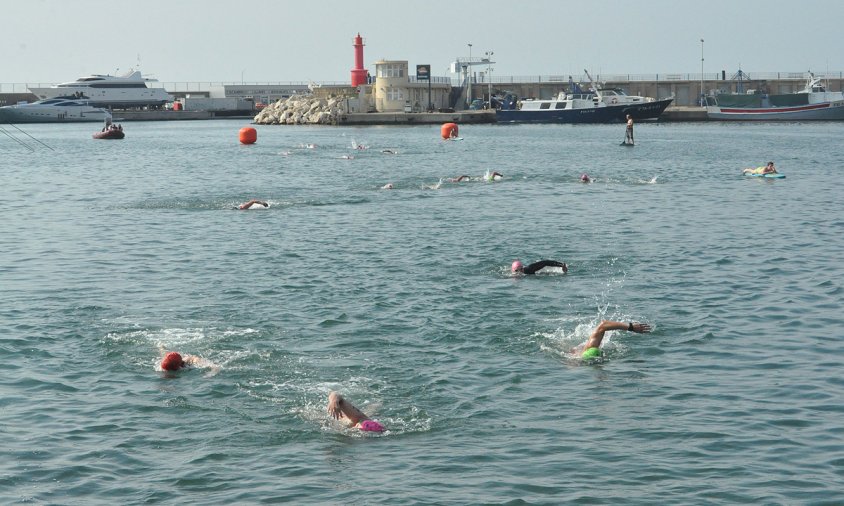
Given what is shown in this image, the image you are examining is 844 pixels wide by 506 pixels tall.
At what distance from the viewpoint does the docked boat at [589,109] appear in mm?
120375

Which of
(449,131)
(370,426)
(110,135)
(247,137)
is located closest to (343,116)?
(110,135)

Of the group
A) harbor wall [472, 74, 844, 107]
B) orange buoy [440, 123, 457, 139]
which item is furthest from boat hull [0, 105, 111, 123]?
orange buoy [440, 123, 457, 139]

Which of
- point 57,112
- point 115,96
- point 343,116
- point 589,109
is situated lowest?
point 589,109

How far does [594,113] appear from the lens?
12006cm

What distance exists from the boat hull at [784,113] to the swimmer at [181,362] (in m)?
120

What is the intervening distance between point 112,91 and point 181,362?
159 metres

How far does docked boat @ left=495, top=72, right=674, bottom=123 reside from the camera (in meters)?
120

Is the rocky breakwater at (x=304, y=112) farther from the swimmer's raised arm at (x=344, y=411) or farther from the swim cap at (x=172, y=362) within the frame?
the swimmer's raised arm at (x=344, y=411)

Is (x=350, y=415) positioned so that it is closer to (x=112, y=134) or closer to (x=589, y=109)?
(x=112, y=134)

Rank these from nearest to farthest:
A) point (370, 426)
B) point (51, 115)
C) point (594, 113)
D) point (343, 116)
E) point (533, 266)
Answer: point (370, 426)
point (533, 266)
point (594, 113)
point (343, 116)
point (51, 115)

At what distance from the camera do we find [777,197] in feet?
145

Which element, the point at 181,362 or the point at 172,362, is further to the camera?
the point at 181,362

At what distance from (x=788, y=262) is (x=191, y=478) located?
19.6 m

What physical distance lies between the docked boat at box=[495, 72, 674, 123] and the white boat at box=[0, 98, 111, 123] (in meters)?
63.7
